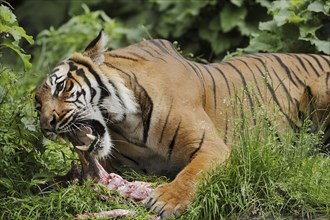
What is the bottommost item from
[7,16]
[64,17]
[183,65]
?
[64,17]

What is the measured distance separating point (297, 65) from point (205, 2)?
2766mm

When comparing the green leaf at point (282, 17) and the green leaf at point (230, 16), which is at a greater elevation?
the green leaf at point (282, 17)

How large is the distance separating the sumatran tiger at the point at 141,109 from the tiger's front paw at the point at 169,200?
68mm

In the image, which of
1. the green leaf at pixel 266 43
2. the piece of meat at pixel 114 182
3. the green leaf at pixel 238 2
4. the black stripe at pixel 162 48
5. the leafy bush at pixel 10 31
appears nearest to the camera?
the piece of meat at pixel 114 182

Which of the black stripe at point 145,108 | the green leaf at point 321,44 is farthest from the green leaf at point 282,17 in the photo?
the black stripe at point 145,108

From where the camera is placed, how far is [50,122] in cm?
539

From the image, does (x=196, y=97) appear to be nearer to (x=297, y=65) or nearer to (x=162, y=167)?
(x=162, y=167)

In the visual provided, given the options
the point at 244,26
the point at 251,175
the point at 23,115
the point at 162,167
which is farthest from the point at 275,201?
the point at 244,26

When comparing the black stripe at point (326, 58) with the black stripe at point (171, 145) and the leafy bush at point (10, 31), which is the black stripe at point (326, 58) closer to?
the black stripe at point (171, 145)

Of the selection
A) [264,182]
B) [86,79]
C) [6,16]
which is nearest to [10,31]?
[6,16]

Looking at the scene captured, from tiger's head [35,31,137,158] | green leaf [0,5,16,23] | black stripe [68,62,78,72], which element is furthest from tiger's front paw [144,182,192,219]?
green leaf [0,5,16,23]

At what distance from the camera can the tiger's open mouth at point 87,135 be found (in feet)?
17.9

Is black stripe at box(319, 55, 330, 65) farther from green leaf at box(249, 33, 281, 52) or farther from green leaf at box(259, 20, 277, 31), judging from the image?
green leaf at box(259, 20, 277, 31)

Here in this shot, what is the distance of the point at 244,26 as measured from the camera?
9.13 metres
